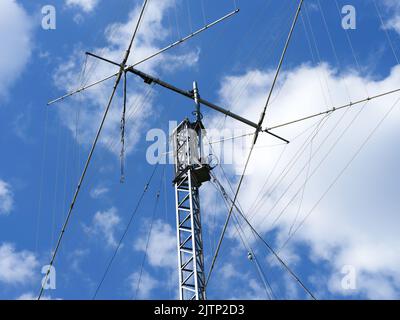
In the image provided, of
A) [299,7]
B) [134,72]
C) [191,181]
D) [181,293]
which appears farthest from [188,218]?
[299,7]

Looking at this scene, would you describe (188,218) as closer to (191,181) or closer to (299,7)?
(191,181)

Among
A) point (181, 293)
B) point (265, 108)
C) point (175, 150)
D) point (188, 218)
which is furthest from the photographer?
point (175, 150)

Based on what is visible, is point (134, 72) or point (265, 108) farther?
point (134, 72)

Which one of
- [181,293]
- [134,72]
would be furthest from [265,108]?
[181,293]
